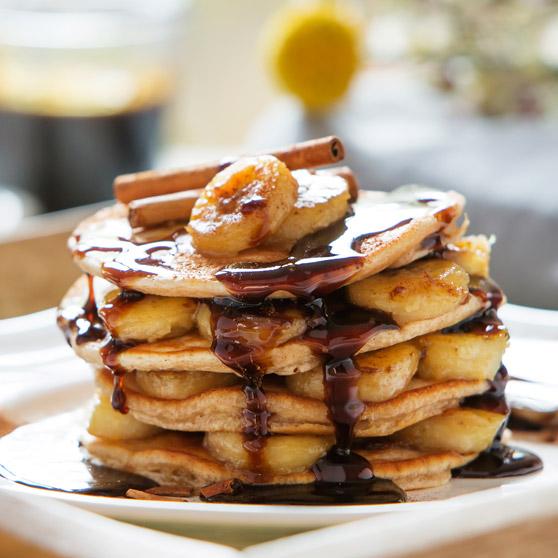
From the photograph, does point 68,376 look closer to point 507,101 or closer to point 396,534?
point 396,534

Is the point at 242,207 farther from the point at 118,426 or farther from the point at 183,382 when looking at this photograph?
the point at 118,426

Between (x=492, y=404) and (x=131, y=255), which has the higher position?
(x=131, y=255)

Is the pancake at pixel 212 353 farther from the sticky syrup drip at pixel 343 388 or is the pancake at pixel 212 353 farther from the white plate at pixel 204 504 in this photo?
the white plate at pixel 204 504

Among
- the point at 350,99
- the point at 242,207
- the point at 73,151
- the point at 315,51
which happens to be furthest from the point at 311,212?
the point at 73,151

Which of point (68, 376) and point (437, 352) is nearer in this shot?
point (437, 352)

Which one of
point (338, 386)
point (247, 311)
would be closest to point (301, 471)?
point (338, 386)
